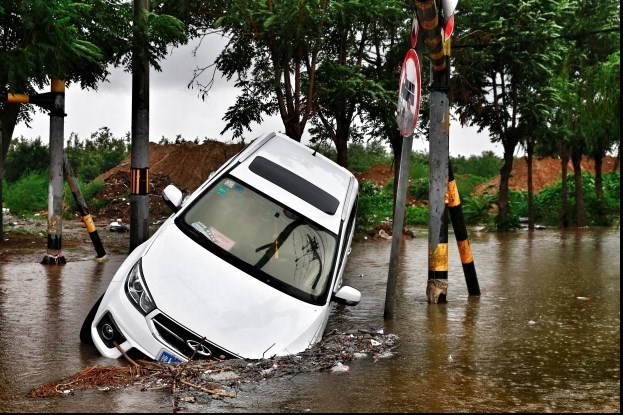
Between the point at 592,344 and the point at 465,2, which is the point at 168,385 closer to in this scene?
the point at 592,344

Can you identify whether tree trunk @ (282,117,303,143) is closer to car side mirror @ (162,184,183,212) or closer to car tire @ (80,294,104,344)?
car side mirror @ (162,184,183,212)

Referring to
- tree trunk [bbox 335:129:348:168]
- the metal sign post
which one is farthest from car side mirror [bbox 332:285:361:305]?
tree trunk [bbox 335:129:348:168]

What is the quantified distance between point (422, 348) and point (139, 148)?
1059 cm

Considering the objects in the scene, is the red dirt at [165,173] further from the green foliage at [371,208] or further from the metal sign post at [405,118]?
the metal sign post at [405,118]

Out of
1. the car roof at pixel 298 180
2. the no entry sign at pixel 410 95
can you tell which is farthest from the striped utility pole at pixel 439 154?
the car roof at pixel 298 180

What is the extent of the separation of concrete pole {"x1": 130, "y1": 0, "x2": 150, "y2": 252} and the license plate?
11287mm

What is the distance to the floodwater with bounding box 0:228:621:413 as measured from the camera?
7.30 m

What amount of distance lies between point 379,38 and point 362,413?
27.1 metres

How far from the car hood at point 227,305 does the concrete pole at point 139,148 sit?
34.8ft

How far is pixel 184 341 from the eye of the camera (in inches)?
313

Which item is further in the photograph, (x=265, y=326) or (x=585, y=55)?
(x=585, y=55)

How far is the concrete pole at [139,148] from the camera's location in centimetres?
1898

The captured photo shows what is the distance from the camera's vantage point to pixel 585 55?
117 ft

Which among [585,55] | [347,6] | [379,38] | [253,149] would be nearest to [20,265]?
[253,149]
